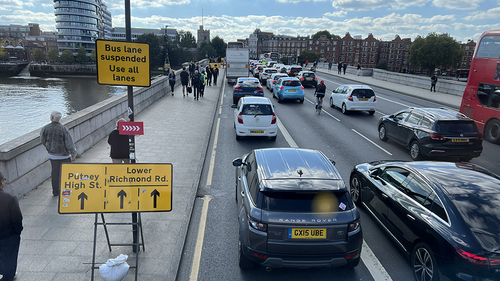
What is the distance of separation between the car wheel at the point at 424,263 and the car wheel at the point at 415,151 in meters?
6.41

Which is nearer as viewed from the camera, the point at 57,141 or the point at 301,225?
the point at 301,225

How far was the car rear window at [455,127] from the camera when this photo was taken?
31.8ft

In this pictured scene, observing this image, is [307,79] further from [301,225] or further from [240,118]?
[301,225]

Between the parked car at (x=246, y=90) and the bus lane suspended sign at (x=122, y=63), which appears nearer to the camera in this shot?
the bus lane suspended sign at (x=122, y=63)

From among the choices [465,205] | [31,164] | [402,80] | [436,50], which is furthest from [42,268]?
[436,50]

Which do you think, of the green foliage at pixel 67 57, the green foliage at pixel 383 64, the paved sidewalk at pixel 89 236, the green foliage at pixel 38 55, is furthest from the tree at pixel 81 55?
the paved sidewalk at pixel 89 236

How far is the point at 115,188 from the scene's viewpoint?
4.60 meters

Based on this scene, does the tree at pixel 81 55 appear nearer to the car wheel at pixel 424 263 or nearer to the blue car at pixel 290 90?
the blue car at pixel 290 90

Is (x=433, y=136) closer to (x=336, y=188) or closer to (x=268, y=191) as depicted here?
(x=336, y=188)

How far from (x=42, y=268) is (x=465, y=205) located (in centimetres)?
596

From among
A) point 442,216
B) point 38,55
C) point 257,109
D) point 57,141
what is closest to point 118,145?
point 57,141

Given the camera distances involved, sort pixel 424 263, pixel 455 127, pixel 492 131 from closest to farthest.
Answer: pixel 424 263, pixel 455 127, pixel 492 131

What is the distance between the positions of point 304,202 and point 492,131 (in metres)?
12.8

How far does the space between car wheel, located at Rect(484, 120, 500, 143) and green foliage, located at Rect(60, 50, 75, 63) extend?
156761 mm
